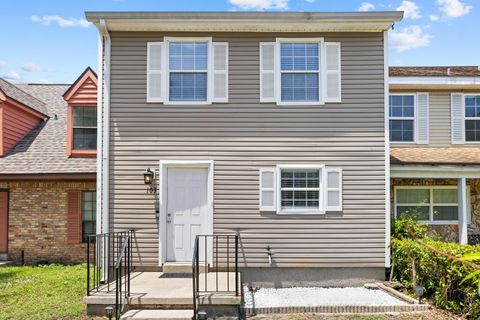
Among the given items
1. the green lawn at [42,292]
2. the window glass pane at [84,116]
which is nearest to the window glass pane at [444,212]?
the green lawn at [42,292]

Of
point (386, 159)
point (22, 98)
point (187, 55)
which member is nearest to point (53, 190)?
point (22, 98)

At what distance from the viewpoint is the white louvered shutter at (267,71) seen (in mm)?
7594

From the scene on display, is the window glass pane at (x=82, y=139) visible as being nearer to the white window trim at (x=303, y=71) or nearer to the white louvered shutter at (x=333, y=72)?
the white window trim at (x=303, y=71)

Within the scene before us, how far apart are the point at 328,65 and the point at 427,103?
14.1ft

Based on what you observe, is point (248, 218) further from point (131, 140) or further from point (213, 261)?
point (131, 140)

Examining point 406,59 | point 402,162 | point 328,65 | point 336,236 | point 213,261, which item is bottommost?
point 213,261

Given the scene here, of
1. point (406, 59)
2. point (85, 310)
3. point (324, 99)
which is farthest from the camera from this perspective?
point (406, 59)

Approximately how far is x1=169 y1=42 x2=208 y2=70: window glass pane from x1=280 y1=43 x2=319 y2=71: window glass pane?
1.59 m

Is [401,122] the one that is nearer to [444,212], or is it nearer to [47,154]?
[444,212]

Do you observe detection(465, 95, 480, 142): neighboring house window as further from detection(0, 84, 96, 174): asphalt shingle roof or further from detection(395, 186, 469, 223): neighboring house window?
detection(0, 84, 96, 174): asphalt shingle roof

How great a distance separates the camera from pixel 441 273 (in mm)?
6074

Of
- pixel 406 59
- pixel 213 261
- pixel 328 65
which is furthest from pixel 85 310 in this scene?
pixel 406 59

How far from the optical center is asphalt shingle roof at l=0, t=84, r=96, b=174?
959cm

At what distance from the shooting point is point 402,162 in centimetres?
855
